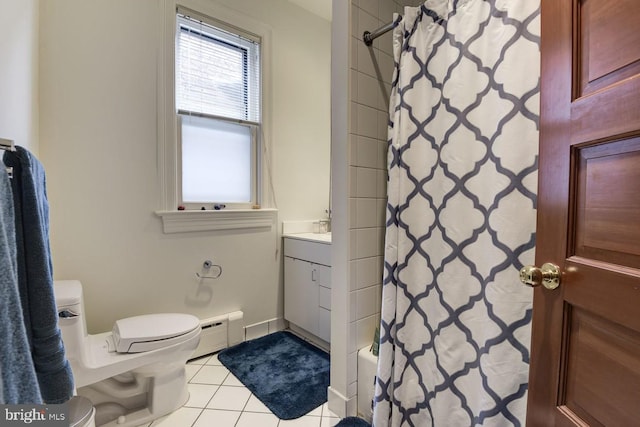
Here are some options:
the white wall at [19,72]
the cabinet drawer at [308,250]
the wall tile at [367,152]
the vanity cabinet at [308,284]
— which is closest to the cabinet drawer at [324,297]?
the vanity cabinet at [308,284]

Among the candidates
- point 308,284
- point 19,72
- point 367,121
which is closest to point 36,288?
point 19,72

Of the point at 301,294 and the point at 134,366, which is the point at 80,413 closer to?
the point at 134,366

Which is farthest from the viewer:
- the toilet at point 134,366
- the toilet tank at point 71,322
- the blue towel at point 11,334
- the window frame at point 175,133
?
the window frame at point 175,133

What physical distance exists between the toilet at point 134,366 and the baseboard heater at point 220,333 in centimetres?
46

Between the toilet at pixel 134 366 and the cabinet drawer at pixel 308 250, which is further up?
the cabinet drawer at pixel 308 250

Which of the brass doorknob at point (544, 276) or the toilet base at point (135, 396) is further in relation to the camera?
the toilet base at point (135, 396)

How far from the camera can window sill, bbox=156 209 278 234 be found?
2.00 meters

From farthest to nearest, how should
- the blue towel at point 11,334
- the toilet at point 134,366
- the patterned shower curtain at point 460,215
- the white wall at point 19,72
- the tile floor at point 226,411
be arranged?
Result: 1. the tile floor at point 226,411
2. the toilet at point 134,366
3. the white wall at point 19,72
4. the patterned shower curtain at point 460,215
5. the blue towel at point 11,334

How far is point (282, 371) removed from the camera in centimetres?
193

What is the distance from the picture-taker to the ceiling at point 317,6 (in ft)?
8.24

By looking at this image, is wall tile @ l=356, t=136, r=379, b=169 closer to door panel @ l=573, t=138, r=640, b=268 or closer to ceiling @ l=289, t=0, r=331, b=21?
door panel @ l=573, t=138, r=640, b=268

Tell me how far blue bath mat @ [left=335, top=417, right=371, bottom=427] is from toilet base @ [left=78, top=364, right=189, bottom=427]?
89 centimetres

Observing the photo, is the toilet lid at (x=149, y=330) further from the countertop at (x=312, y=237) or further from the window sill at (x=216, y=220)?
the countertop at (x=312, y=237)

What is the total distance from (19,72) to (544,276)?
2077 mm
